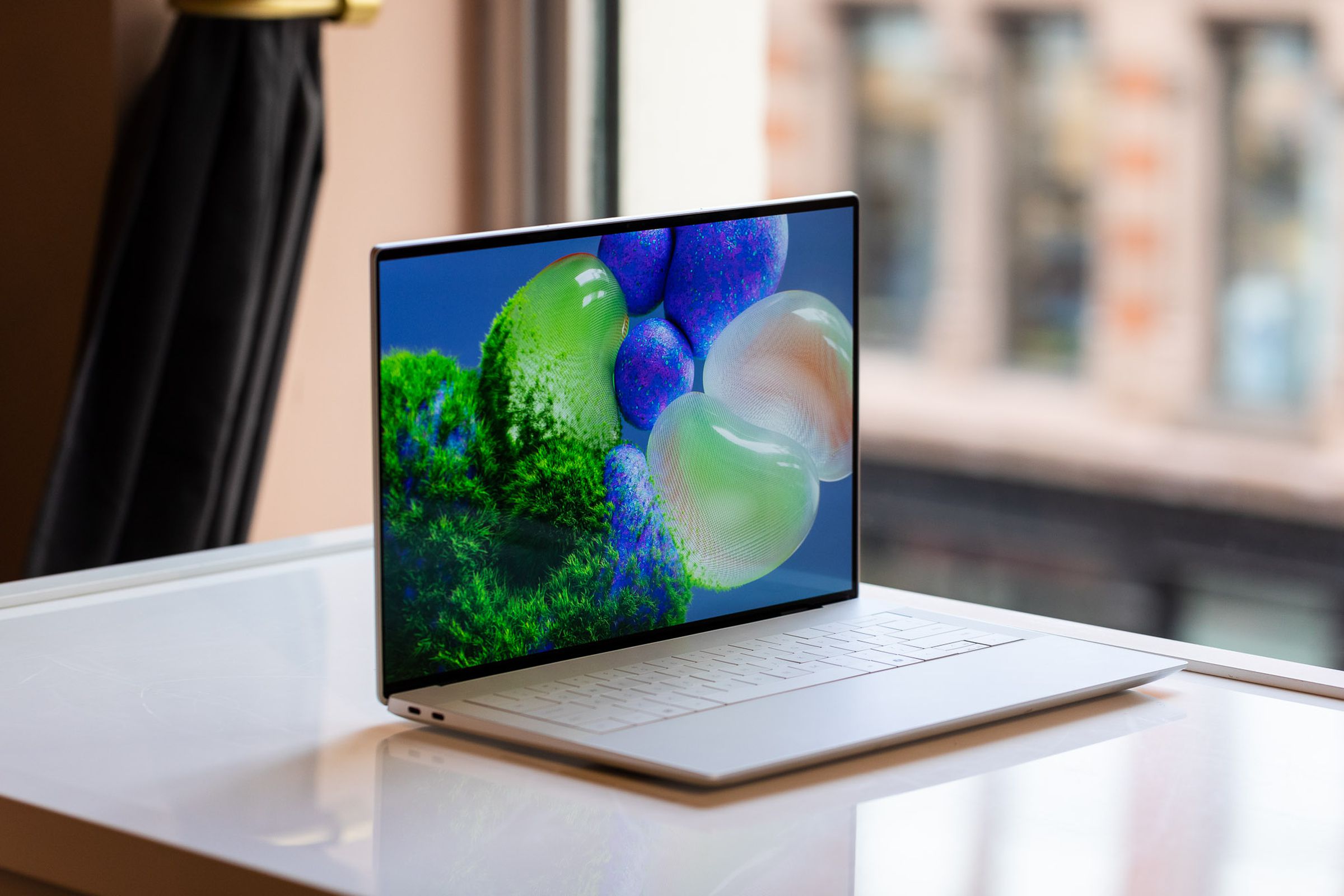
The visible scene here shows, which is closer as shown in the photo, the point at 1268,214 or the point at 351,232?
the point at 351,232

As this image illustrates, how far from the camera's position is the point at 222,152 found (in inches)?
49.0

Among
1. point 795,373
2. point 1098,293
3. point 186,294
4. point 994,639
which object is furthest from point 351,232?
point 1098,293

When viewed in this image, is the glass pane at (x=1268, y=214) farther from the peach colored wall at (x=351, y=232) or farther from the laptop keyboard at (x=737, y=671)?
the laptop keyboard at (x=737, y=671)

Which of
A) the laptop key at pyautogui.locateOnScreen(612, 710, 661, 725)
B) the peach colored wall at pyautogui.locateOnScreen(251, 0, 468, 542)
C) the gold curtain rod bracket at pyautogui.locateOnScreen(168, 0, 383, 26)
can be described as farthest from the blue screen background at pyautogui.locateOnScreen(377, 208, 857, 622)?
the peach colored wall at pyautogui.locateOnScreen(251, 0, 468, 542)

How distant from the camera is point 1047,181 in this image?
3.20 metres

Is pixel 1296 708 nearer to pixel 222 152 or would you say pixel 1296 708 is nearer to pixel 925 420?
pixel 222 152

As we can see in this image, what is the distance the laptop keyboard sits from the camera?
637 mm

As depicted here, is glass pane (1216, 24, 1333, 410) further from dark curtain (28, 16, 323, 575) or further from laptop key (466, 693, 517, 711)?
laptop key (466, 693, 517, 711)

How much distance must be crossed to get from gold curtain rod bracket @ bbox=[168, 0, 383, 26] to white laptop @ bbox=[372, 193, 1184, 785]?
0.61 meters

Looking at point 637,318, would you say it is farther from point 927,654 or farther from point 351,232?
point 351,232

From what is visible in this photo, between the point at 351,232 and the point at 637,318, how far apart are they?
84 centimetres

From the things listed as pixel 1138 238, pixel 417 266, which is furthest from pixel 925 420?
pixel 417 266

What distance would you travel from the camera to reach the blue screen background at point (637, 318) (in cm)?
65

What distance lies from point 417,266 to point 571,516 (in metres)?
0.13
